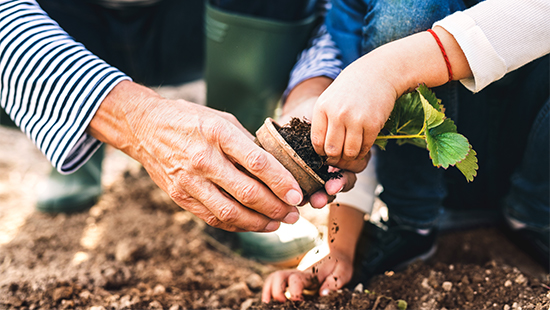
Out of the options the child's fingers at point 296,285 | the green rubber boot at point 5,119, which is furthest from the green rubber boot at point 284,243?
the green rubber boot at point 5,119

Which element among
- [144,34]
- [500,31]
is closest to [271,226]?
[500,31]

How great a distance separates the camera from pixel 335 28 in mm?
1583

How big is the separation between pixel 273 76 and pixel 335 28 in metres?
0.64

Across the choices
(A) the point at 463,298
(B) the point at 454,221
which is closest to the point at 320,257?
(A) the point at 463,298

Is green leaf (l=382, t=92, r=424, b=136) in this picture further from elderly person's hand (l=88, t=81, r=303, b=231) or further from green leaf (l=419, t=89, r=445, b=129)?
elderly person's hand (l=88, t=81, r=303, b=231)

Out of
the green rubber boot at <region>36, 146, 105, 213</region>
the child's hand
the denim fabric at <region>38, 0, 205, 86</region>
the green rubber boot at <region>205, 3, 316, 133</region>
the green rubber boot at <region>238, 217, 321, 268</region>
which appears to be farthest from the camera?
the green rubber boot at <region>36, 146, 105, 213</region>

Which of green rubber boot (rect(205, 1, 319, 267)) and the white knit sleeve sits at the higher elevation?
the white knit sleeve

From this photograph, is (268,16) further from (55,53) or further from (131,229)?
(131,229)

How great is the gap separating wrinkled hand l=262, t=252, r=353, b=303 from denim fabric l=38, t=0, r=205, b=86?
1305 mm

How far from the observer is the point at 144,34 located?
2146 mm

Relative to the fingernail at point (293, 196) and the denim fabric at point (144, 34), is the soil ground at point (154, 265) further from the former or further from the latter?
the denim fabric at point (144, 34)

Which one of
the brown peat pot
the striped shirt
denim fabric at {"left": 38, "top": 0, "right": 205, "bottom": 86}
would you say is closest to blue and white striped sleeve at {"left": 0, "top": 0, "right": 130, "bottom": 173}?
the striped shirt

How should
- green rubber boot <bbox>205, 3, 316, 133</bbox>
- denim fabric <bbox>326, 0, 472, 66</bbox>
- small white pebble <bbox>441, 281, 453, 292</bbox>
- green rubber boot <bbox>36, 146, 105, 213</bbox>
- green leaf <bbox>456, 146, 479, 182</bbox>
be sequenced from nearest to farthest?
green leaf <bbox>456, 146, 479, 182</bbox>, denim fabric <bbox>326, 0, 472, 66</bbox>, small white pebble <bbox>441, 281, 453, 292</bbox>, green rubber boot <bbox>205, 3, 316, 133</bbox>, green rubber boot <bbox>36, 146, 105, 213</bbox>

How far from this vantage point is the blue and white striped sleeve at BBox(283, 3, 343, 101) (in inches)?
59.0
